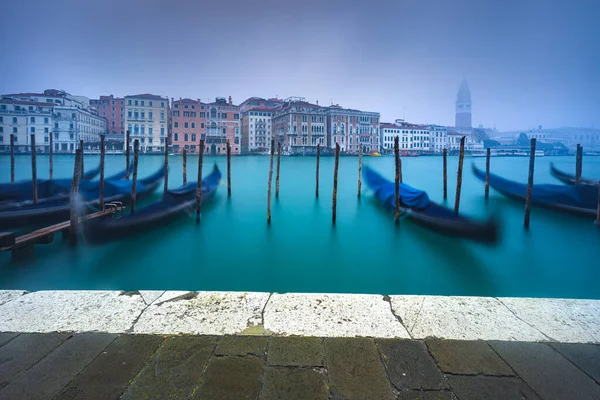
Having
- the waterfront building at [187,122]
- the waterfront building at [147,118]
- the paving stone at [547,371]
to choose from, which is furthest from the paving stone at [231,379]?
the waterfront building at [147,118]

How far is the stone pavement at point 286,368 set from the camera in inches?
35.8

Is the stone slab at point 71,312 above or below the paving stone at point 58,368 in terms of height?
above

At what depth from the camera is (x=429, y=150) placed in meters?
50.3

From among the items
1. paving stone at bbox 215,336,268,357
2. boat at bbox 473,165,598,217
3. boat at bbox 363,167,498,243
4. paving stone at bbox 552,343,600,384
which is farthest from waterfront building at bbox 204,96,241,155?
paving stone at bbox 552,343,600,384

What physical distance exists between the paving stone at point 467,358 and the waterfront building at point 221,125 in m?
33.9

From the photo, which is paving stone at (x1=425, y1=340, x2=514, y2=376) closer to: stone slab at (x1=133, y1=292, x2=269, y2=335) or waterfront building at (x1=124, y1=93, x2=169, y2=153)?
stone slab at (x1=133, y1=292, x2=269, y2=335)

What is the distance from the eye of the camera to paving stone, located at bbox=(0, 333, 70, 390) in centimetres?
97

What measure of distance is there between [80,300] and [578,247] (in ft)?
20.3

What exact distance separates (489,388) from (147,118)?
3580 cm

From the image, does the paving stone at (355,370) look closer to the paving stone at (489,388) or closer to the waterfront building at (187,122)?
the paving stone at (489,388)

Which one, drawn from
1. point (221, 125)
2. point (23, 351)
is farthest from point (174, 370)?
point (221, 125)

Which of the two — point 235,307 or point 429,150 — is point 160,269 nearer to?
point 235,307

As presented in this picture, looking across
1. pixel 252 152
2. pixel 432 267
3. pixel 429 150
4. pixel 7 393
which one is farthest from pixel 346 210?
pixel 429 150

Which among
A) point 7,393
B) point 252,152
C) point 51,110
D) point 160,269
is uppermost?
point 51,110
